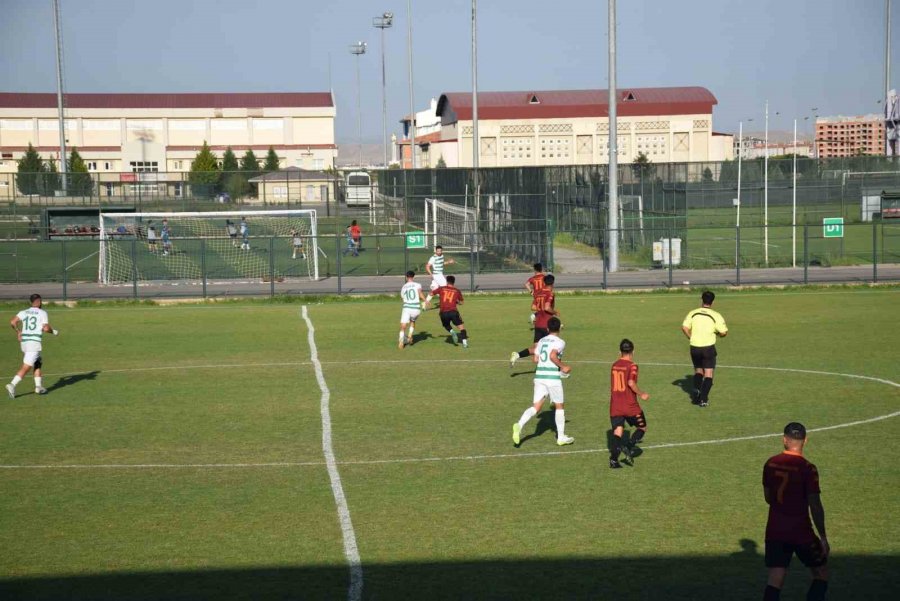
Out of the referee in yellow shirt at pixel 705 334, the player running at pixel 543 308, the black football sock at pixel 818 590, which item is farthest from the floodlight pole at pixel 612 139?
the black football sock at pixel 818 590

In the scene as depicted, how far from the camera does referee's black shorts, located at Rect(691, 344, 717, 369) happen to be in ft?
54.9

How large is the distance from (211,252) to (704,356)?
3945 centimetres

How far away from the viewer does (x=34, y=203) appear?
66188 millimetres

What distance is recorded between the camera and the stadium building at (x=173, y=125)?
11162 cm

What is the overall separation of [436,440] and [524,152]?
9611cm

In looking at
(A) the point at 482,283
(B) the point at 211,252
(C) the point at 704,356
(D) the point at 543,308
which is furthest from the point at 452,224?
(C) the point at 704,356

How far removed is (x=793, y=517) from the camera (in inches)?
319

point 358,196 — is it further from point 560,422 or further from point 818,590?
point 818,590

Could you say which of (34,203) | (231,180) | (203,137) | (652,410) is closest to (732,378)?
(652,410)

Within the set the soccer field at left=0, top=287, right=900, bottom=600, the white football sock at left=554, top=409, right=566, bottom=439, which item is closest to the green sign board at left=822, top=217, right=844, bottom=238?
A: the soccer field at left=0, top=287, right=900, bottom=600

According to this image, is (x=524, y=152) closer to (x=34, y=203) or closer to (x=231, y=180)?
(x=231, y=180)

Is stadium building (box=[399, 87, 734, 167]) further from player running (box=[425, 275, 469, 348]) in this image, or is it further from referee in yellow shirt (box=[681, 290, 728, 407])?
referee in yellow shirt (box=[681, 290, 728, 407])

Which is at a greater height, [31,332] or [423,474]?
[31,332]

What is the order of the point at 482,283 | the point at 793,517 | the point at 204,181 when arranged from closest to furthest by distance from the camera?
the point at 793,517 → the point at 482,283 → the point at 204,181
